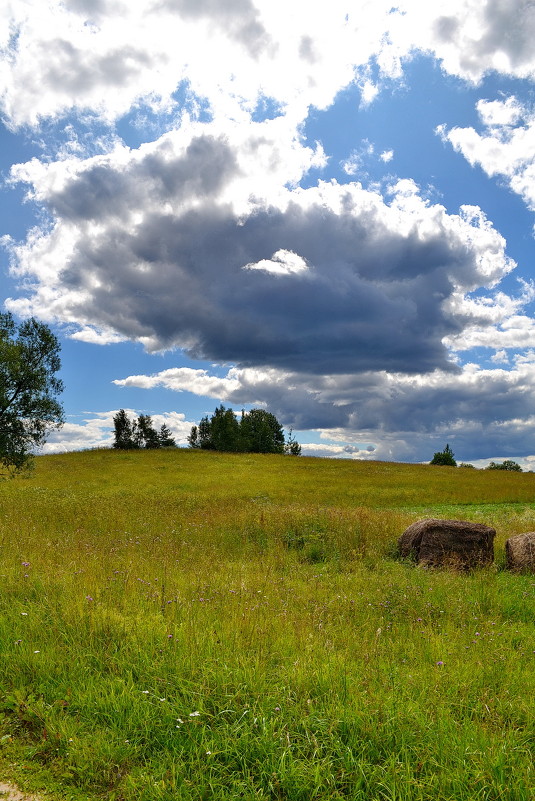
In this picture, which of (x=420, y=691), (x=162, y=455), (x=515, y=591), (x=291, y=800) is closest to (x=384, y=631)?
(x=420, y=691)

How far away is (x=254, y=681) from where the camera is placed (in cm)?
457

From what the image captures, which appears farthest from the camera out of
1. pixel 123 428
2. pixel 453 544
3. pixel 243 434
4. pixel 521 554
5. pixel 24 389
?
pixel 243 434

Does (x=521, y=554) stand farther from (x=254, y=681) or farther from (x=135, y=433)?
(x=135, y=433)

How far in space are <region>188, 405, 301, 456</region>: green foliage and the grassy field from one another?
240 feet

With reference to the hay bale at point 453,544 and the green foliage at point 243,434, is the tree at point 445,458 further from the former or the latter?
the hay bale at point 453,544

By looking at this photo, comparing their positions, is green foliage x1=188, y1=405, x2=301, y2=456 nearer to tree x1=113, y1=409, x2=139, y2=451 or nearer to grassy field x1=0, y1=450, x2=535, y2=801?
tree x1=113, y1=409, x2=139, y2=451

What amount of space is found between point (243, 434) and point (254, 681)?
102 meters

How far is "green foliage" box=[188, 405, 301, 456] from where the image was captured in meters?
90.8

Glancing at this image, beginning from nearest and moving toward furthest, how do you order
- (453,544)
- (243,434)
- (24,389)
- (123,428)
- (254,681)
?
1. (254,681)
2. (453,544)
3. (24,389)
4. (123,428)
5. (243,434)

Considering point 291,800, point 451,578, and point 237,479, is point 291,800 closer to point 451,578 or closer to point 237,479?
point 451,578

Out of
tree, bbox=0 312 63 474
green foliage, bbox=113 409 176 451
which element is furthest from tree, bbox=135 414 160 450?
tree, bbox=0 312 63 474

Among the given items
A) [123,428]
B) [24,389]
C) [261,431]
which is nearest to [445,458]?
[261,431]

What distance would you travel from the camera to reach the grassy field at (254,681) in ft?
12.1

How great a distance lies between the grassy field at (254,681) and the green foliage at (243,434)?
240 ft
